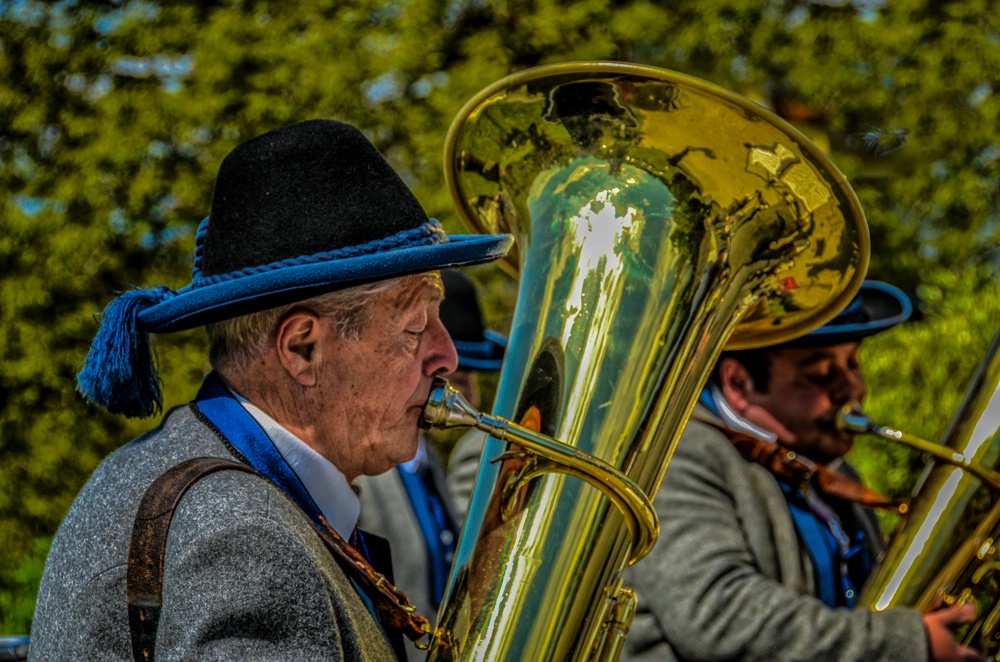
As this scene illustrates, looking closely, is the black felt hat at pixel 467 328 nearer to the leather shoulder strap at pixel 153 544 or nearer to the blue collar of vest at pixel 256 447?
the blue collar of vest at pixel 256 447

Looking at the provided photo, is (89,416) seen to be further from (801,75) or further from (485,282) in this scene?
(801,75)

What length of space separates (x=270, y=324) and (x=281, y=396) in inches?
4.1

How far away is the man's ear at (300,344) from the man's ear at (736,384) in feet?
6.17

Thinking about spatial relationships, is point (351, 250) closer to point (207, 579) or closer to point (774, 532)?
point (207, 579)

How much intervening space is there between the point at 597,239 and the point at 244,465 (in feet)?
3.02

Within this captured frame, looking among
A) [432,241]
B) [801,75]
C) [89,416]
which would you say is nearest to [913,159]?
[801,75]

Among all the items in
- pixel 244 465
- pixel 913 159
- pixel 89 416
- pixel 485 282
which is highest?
pixel 244 465

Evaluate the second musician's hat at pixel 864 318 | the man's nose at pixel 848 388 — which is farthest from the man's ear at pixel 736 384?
the man's nose at pixel 848 388

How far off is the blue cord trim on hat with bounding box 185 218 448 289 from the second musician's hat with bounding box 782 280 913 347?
5.69 feet

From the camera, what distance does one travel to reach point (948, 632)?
9.83ft

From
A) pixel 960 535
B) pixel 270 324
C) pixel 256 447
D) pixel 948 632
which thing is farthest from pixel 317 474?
pixel 960 535

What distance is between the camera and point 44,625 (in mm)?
1698

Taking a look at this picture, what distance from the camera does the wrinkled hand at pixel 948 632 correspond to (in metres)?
2.95

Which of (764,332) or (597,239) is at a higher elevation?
(597,239)
